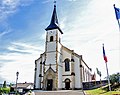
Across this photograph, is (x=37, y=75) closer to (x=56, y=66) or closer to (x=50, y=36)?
(x=56, y=66)

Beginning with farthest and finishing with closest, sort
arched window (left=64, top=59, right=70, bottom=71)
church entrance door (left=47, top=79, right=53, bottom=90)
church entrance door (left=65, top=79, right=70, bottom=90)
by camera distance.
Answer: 1. arched window (left=64, top=59, right=70, bottom=71)
2. church entrance door (left=65, top=79, right=70, bottom=90)
3. church entrance door (left=47, top=79, right=53, bottom=90)

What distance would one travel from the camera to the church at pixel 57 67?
38.3 m

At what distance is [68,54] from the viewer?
41656 mm

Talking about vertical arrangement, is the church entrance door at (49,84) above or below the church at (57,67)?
below

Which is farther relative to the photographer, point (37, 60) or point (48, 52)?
point (37, 60)

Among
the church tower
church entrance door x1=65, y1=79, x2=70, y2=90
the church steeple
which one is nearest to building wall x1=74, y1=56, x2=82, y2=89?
church entrance door x1=65, y1=79, x2=70, y2=90

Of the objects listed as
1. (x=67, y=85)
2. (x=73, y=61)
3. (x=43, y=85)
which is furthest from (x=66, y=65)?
(x=43, y=85)

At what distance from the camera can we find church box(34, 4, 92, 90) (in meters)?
38.3

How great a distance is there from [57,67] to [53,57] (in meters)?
2.67

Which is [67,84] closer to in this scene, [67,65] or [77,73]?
[77,73]

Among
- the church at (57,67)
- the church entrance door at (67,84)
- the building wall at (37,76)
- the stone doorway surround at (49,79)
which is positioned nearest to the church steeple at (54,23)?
the church at (57,67)

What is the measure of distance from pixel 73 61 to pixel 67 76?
3.87m

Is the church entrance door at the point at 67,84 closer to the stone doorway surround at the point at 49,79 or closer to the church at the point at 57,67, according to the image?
the church at the point at 57,67

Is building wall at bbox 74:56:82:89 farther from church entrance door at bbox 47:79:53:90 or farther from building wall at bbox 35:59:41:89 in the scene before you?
building wall at bbox 35:59:41:89
